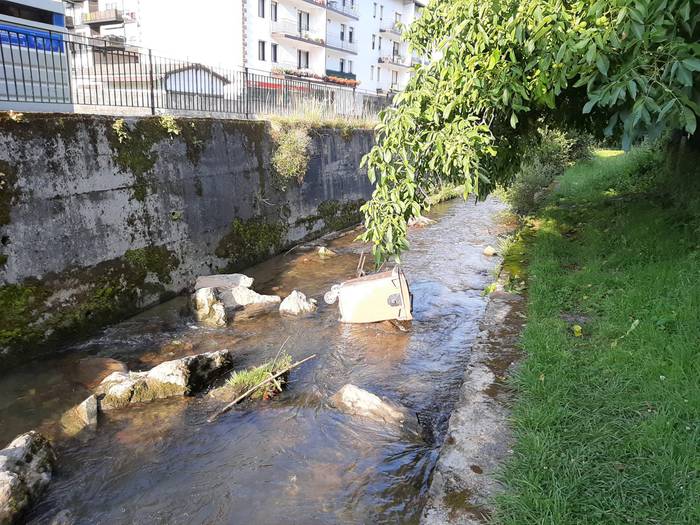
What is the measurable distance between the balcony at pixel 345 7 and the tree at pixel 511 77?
3522 cm

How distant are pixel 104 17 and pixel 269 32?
12.3 metres

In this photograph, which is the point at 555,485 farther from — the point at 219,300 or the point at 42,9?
the point at 42,9

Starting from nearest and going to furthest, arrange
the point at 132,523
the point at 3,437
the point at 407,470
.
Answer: the point at 132,523 → the point at 407,470 → the point at 3,437

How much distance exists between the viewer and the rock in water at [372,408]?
531cm

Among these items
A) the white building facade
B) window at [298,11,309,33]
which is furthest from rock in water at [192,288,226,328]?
window at [298,11,309,33]

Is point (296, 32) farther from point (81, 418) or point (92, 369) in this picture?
point (81, 418)

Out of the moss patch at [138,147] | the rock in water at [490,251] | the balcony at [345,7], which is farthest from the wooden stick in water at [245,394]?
the balcony at [345,7]

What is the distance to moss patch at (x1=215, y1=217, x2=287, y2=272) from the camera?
1071 cm

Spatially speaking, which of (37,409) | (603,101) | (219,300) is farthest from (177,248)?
(603,101)

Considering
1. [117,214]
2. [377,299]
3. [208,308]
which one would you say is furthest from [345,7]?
[377,299]

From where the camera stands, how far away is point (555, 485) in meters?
3.15

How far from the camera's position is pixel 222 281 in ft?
31.6

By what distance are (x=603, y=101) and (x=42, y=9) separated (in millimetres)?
11100

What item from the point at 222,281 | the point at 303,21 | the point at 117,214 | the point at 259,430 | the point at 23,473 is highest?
the point at 303,21
